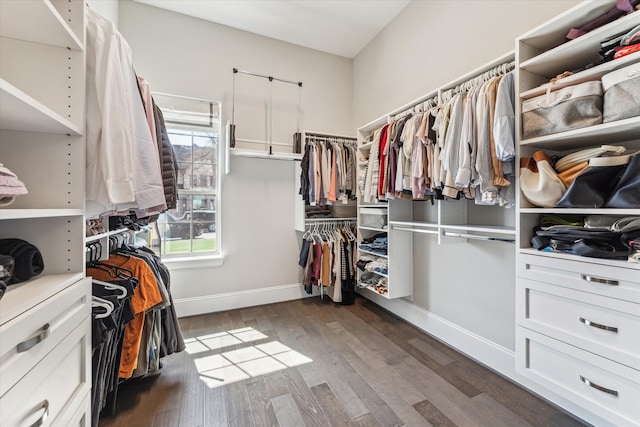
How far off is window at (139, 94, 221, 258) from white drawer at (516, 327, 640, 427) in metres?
2.79

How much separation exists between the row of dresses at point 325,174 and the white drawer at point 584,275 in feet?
6.11

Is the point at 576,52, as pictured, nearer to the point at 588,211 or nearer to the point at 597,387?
the point at 588,211

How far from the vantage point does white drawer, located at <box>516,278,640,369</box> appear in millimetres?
1051

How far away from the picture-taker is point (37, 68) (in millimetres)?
972

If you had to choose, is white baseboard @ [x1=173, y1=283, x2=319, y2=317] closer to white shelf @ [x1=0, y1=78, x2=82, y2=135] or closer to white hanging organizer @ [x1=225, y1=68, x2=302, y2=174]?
white hanging organizer @ [x1=225, y1=68, x2=302, y2=174]

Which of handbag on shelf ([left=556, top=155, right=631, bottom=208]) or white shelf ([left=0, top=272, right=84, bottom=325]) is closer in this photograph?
white shelf ([left=0, top=272, right=84, bottom=325])

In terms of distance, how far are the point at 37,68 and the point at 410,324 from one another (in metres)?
2.98

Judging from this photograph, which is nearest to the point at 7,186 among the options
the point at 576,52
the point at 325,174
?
the point at 576,52

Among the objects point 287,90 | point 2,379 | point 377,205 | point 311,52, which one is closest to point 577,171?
point 377,205

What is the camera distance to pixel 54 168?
39.3 inches

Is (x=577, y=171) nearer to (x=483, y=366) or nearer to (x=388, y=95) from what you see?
(x=483, y=366)

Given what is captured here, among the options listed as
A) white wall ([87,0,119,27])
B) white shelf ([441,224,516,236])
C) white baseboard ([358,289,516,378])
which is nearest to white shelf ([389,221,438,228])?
white shelf ([441,224,516,236])

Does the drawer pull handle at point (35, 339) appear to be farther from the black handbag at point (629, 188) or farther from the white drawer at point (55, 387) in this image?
the black handbag at point (629, 188)

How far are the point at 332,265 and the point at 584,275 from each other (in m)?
2.19
